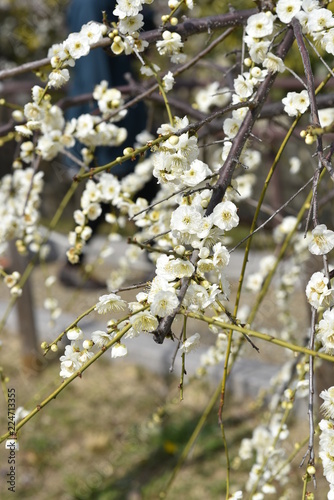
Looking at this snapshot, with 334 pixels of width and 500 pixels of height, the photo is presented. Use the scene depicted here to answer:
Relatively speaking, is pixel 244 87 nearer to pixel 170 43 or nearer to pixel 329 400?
pixel 170 43

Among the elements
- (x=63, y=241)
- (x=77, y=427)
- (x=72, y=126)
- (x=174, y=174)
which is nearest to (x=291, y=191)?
(x=63, y=241)

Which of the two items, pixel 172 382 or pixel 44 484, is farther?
pixel 172 382

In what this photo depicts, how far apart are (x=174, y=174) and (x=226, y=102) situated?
123 centimetres

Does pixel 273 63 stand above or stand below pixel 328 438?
above

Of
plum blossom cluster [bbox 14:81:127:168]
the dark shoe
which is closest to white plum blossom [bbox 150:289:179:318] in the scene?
plum blossom cluster [bbox 14:81:127:168]

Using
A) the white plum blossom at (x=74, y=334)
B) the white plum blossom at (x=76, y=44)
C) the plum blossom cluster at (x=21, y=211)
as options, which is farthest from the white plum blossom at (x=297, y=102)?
the plum blossom cluster at (x=21, y=211)

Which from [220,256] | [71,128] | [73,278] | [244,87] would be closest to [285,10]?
[244,87]

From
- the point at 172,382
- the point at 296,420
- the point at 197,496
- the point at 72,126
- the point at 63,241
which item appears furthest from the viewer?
the point at 63,241

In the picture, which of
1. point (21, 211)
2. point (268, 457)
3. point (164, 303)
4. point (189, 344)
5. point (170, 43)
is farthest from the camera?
point (21, 211)

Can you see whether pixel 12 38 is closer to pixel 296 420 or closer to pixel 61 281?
pixel 61 281

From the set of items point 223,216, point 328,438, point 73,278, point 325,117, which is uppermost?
point 73,278

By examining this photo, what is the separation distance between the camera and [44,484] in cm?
244

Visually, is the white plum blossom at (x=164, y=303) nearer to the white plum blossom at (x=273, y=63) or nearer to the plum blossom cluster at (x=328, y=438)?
the plum blossom cluster at (x=328, y=438)

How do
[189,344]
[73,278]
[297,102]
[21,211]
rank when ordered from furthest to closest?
[73,278] → [21,211] → [297,102] → [189,344]
